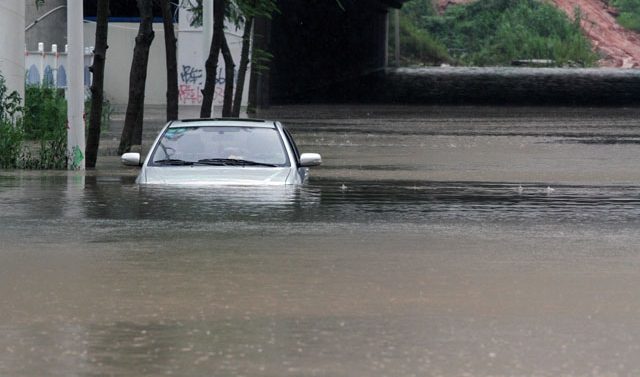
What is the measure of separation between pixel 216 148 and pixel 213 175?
1.14 meters

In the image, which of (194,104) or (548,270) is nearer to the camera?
(548,270)

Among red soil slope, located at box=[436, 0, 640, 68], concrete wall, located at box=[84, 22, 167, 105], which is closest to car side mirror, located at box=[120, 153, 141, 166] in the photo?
concrete wall, located at box=[84, 22, 167, 105]

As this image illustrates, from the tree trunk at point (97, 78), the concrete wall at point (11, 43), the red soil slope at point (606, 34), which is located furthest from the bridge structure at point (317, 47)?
the red soil slope at point (606, 34)

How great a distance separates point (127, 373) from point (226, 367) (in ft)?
1.61

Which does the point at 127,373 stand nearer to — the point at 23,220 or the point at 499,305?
the point at 499,305

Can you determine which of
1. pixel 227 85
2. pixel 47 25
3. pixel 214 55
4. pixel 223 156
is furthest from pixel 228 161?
pixel 47 25

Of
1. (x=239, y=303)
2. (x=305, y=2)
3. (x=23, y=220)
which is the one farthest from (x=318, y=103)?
(x=239, y=303)

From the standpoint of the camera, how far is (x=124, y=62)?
5769 cm

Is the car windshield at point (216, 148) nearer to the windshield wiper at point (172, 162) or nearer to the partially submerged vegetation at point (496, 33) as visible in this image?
the windshield wiper at point (172, 162)

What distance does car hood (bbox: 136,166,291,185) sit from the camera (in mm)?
15922

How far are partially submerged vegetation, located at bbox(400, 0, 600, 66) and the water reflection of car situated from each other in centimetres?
12425

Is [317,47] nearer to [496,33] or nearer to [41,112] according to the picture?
[41,112]

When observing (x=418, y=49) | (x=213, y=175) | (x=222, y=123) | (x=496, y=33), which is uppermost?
(x=496, y=33)

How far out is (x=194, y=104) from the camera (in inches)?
2208
